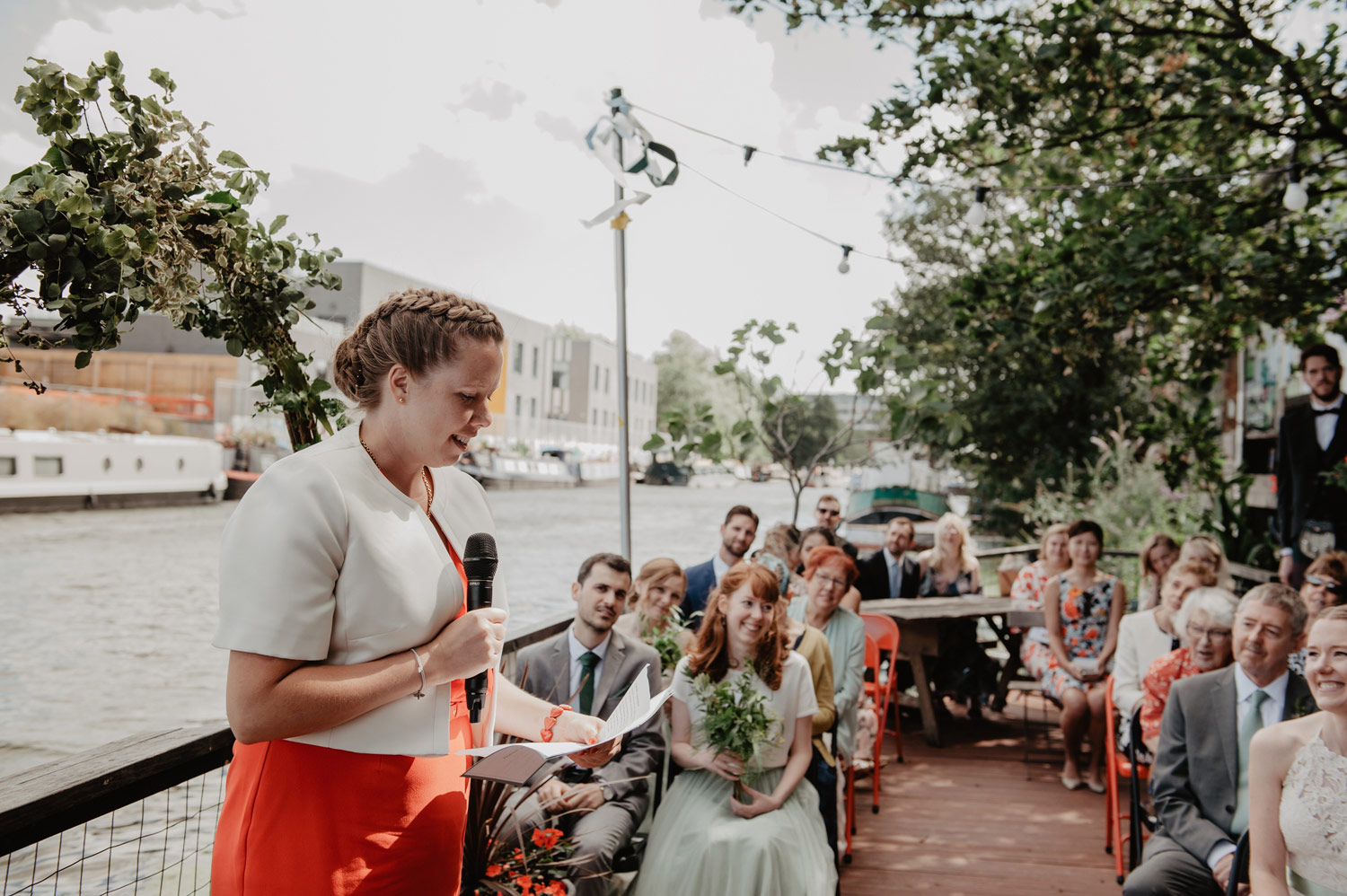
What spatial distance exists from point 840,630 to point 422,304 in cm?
355

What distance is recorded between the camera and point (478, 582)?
1.41m

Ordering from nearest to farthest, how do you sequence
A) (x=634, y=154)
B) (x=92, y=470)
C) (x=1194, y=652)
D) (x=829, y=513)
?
1. (x=1194, y=652)
2. (x=634, y=154)
3. (x=829, y=513)
4. (x=92, y=470)

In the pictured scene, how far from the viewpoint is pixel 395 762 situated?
127 centimetres

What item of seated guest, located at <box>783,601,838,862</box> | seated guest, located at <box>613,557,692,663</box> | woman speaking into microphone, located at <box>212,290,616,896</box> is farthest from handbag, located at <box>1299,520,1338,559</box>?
woman speaking into microphone, located at <box>212,290,616,896</box>

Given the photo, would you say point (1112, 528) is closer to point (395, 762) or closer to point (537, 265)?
point (537, 265)

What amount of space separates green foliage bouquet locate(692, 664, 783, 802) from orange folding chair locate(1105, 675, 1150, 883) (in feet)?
4.26

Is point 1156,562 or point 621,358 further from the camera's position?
point 1156,562

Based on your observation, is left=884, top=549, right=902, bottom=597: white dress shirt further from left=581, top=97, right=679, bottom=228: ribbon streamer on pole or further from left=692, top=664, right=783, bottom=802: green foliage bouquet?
left=692, top=664, right=783, bottom=802: green foliage bouquet

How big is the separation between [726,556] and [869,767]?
57.3 inches

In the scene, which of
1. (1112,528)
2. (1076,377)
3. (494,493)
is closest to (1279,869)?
(1112,528)

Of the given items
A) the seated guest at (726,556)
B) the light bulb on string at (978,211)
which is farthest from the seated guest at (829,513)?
the light bulb on string at (978,211)

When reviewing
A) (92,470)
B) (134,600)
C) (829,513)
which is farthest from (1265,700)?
(92,470)

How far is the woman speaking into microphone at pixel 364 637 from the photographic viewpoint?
1.12m

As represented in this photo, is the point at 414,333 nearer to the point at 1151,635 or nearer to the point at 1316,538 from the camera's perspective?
the point at 1151,635
